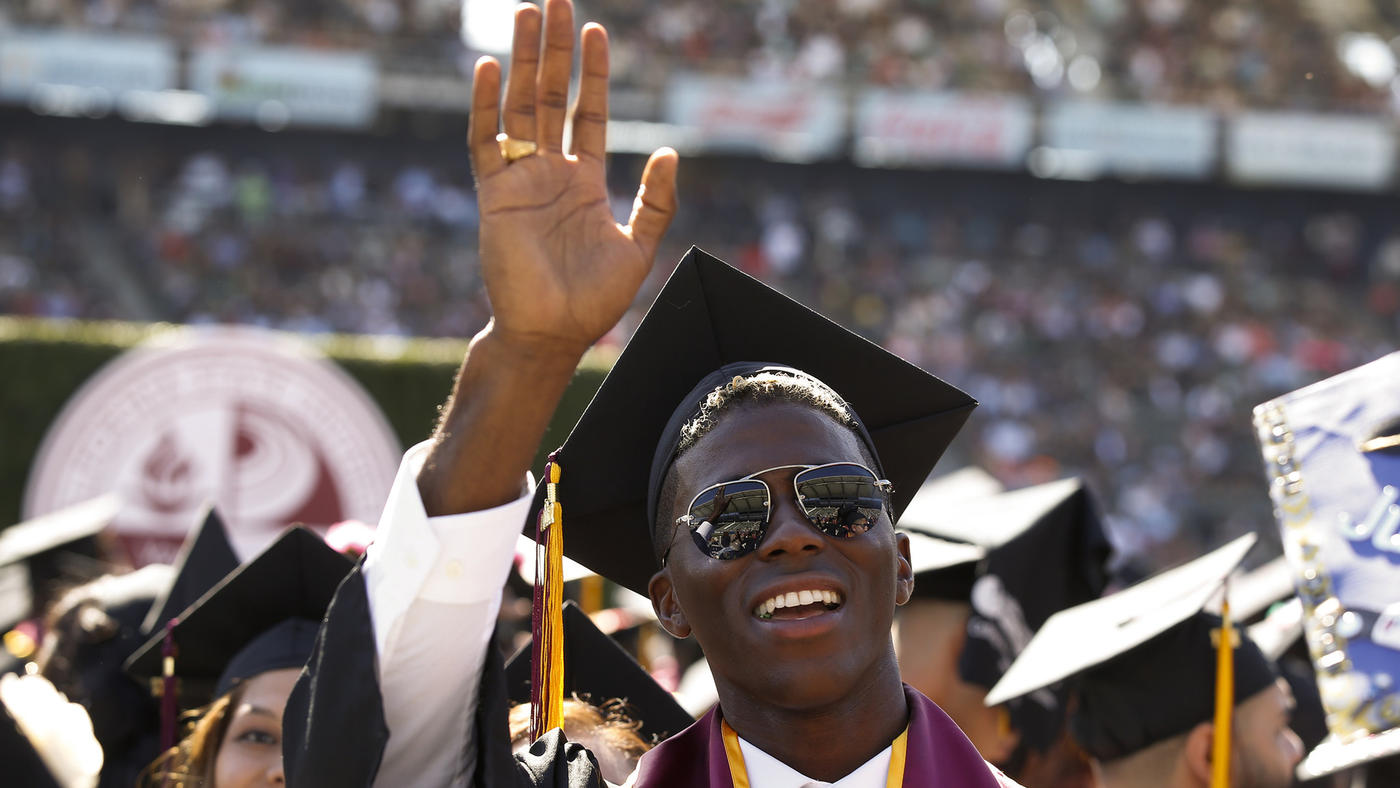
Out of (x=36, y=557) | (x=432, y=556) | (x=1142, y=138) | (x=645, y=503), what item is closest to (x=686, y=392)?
(x=645, y=503)

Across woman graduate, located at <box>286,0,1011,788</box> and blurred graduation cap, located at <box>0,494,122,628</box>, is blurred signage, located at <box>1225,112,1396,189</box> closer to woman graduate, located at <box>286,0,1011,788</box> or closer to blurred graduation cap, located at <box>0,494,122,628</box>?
blurred graduation cap, located at <box>0,494,122,628</box>

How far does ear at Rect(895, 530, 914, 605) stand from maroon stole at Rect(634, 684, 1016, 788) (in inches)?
5.0

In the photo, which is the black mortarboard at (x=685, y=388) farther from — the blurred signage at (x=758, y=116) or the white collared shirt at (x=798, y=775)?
the blurred signage at (x=758, y=116)

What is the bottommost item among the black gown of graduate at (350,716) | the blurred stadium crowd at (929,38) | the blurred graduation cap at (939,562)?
the black gown of graduate at (350,716)

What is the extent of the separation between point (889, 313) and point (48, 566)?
16.4 metres

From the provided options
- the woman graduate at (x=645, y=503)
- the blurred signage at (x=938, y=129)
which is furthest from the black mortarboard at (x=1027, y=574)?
the blurred signage at (x=938, y=129)

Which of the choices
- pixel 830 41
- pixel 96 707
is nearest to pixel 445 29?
pixel 830 41

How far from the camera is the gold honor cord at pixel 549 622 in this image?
6.48 ft

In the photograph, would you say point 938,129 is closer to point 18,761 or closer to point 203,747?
point 203,747

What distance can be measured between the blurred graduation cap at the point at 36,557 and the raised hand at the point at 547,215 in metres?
4.02

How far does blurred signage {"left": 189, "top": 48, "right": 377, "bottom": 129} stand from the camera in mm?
20281

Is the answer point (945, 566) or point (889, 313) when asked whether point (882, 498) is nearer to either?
point (945, 566)

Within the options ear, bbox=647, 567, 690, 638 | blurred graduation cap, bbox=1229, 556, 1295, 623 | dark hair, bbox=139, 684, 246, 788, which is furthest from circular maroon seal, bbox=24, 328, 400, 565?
ear, bbox=647, 567, 690, 638

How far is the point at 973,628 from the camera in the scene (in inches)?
148
